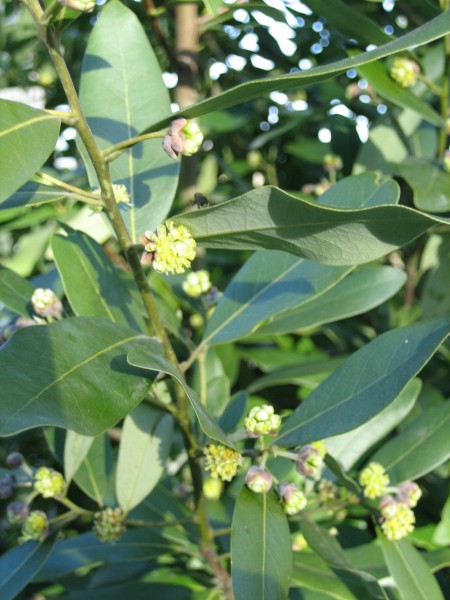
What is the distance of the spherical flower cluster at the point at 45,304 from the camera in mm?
1248

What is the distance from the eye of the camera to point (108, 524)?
1298mm

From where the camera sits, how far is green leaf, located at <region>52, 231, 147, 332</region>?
1.15m

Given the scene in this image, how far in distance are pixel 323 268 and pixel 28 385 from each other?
0.57 metres

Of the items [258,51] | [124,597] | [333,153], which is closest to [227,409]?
[124,597]

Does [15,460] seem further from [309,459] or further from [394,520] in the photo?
[394,520]

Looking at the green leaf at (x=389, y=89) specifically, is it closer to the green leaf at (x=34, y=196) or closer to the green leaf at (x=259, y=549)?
the green leaf at (x=34, y=196)

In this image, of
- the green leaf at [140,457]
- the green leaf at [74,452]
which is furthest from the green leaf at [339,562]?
the green leaf at [74,452]

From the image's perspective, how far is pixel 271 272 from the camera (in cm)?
133

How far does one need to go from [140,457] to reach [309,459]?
37cm

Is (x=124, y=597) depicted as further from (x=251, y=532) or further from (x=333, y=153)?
(x=333, y=153)

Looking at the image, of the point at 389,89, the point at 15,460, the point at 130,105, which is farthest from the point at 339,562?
the point at 389,89

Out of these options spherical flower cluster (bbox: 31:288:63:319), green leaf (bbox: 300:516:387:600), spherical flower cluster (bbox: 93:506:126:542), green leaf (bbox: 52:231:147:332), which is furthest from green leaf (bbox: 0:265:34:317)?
green leaf (bbox: 300:516:387:600)

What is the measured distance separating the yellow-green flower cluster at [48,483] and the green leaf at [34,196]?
0.49 metres

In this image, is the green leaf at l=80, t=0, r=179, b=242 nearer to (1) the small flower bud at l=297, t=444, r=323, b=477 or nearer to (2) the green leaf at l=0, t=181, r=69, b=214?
(2) the green leaf at l=0, t=181, r=69, b=214
